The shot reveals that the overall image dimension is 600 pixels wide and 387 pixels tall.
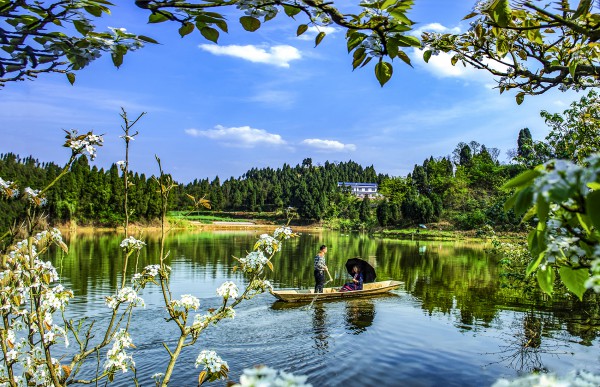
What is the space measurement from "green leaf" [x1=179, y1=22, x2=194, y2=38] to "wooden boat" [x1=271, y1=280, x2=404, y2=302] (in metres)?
15.5

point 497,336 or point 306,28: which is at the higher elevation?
point 306,28

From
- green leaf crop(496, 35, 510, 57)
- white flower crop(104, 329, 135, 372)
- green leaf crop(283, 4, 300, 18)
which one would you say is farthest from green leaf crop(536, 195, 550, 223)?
white flower crop(104, 329, 135, 372)

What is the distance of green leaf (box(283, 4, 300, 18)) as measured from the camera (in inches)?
61.7

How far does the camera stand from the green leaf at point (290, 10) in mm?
1566

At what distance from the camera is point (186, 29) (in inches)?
61.1

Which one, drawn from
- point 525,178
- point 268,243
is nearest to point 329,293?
point 268,243

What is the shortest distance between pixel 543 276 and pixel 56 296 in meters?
3.82

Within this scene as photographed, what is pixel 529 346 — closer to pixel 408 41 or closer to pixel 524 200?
pixel 408 41

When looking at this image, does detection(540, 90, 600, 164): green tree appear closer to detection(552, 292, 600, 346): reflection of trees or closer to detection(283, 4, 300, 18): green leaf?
detection(552, 292, 600, 346): reflection of trees

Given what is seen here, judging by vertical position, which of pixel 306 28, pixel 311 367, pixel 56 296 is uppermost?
pixel 306 28

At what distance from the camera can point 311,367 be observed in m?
A: 10.3

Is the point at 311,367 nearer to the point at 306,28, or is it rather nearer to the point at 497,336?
the point at 497,336

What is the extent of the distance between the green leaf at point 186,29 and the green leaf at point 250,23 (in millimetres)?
176

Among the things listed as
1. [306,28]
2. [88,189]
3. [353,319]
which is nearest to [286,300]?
[353,319]
